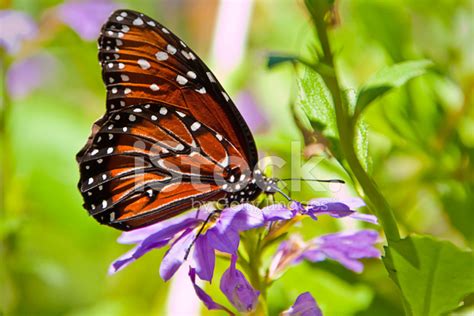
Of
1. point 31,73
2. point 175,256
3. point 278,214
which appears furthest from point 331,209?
point 31,73

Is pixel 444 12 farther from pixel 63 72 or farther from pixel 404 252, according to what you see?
pixel 63 72

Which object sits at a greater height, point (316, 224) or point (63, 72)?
point (63, 72)

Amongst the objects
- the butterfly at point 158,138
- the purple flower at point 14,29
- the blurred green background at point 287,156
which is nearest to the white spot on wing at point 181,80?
the butterfly at point 158,138

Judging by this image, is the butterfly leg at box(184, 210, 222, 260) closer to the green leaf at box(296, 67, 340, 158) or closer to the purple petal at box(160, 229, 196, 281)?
the purple petal at box(160, 229, 196, 281)

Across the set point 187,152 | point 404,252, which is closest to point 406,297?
point 404,252

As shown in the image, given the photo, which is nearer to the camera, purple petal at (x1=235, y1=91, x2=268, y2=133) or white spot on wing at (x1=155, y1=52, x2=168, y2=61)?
white spot on wing at (x1=155, y1=52, x2=168, y2=61)

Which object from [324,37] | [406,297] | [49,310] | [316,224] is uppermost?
[324,37]

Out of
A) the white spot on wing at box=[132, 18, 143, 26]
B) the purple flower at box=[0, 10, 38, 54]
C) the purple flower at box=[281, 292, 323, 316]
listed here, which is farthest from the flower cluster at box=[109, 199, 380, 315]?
the purple flower at box=[0, 10, 38, 54]
